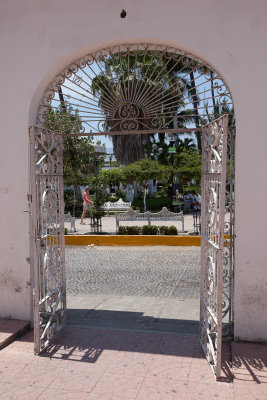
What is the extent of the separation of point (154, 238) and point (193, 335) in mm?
6143

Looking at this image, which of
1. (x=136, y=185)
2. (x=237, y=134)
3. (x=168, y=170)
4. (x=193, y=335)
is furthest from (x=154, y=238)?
(x=136, y=185)

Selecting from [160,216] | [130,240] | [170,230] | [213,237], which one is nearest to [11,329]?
[213,237]

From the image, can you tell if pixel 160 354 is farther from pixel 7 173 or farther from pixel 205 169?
pixel 7 173

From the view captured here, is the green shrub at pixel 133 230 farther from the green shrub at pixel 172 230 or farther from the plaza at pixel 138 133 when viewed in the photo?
the plaza at pixel 138 133

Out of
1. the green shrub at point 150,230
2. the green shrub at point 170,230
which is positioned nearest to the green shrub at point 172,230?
the green shrub at point 170,230

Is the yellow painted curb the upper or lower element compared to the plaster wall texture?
lower

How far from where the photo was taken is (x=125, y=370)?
3850 mm

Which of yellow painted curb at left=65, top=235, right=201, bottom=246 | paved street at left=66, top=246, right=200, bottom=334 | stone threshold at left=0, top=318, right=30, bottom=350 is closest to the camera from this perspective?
stone threshold at left=0, top=318, right=30, bottom=350

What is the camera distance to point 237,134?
4.19 metres

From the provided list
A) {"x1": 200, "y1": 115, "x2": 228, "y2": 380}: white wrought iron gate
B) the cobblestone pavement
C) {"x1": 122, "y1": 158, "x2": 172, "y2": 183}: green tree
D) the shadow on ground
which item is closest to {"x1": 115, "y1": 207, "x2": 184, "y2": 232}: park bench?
the cobblestone pavement

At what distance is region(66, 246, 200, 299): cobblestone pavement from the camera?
655 centimetres

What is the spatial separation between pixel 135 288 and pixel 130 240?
423 cm

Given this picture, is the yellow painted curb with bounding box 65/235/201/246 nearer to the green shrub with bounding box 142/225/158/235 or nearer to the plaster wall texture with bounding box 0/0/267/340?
the green shrub with bounding box 142/225/158/235

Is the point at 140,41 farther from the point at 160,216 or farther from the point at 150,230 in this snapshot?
the point at 160,216
